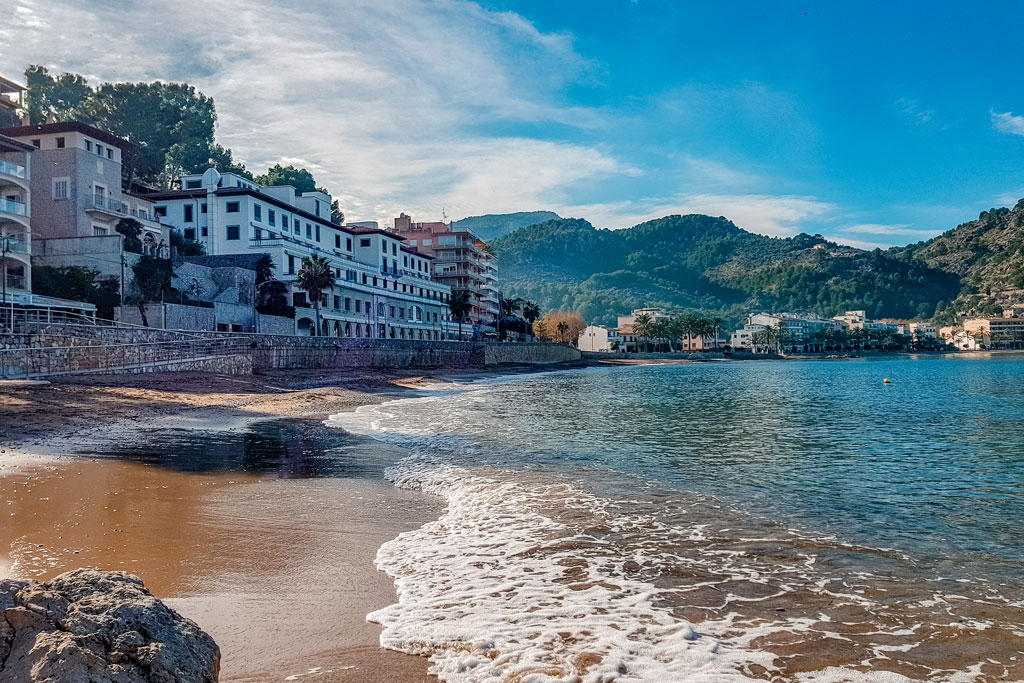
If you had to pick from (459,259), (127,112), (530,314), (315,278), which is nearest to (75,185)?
(315,278)

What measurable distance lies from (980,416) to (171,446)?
31458 mm

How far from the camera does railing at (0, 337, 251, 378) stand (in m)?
31.2

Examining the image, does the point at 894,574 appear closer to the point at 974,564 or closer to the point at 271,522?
the point at 974,564

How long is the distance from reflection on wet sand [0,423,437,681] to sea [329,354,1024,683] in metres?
0.50

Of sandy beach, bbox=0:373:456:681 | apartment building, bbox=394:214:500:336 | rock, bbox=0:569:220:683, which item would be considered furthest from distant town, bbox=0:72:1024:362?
rock, bbox=0:569:220:683

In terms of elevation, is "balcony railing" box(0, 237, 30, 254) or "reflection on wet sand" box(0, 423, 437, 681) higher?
"balcony railing" box(0, 237, 30, 254)

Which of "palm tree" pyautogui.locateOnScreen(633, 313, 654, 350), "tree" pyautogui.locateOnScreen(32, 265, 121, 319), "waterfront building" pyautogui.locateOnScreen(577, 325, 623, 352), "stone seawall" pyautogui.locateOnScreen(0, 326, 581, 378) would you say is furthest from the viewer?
"waterfront building" pyautogui.locateOnScreen(577, 325, 623, 352)

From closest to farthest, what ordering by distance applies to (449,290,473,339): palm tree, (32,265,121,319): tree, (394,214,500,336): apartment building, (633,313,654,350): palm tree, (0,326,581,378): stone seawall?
1. (0,326,581,378): stone seawall
2. (32,265,121,319): tree
3. (449,290,473,339): palm tree
4. (394,214,500,336): apartment building
5. (633,313,654,350): palm tree

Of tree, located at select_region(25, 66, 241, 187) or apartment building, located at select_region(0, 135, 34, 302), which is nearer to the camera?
apartment building, located at select_region(0, 135, 34, 302)

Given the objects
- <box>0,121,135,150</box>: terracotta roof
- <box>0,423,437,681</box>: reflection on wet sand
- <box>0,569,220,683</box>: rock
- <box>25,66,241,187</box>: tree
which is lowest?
<box>0,423,437,681</box>: reflection on wet sand

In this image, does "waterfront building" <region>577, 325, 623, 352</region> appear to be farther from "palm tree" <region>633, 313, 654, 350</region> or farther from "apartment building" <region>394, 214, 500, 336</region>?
"apartment building" <region>394, 214, 500, 336</region>

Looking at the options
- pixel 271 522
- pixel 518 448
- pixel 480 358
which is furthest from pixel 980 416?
pixel 480 358

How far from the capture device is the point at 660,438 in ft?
73.7

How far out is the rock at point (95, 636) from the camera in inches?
141
